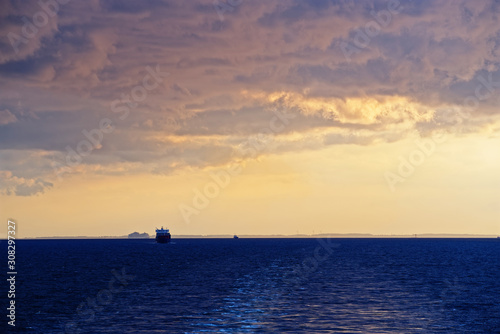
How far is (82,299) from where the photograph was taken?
7044 cm

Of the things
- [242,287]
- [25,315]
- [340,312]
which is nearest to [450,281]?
[242,287]

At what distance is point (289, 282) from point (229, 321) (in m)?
39.4

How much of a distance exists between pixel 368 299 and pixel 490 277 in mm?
46686

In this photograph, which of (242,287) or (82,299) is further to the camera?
(242,287)

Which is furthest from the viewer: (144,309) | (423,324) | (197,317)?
(144,309)

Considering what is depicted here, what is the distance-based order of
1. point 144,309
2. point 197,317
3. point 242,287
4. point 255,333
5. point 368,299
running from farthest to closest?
point 242,287, point 368,299, point 144,309, point 197,317, point 255,333

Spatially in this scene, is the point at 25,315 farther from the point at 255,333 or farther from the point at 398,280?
the point at 398,280

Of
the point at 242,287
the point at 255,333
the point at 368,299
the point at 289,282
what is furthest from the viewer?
the point at 289,282

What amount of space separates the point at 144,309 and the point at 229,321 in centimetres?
1297

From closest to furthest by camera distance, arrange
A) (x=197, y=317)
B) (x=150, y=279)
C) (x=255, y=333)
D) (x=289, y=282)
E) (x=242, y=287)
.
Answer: (x=255, y=333)
(x=197, y=317)
(x=242, y=287)
(x=289, y=282)
(x=150, y=279)

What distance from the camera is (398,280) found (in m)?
94.9

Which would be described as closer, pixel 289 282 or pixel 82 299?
pixel 82 299

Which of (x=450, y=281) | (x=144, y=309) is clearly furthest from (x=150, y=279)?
(x=450, y=281)

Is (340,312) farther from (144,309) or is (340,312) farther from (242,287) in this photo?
(242,287)
